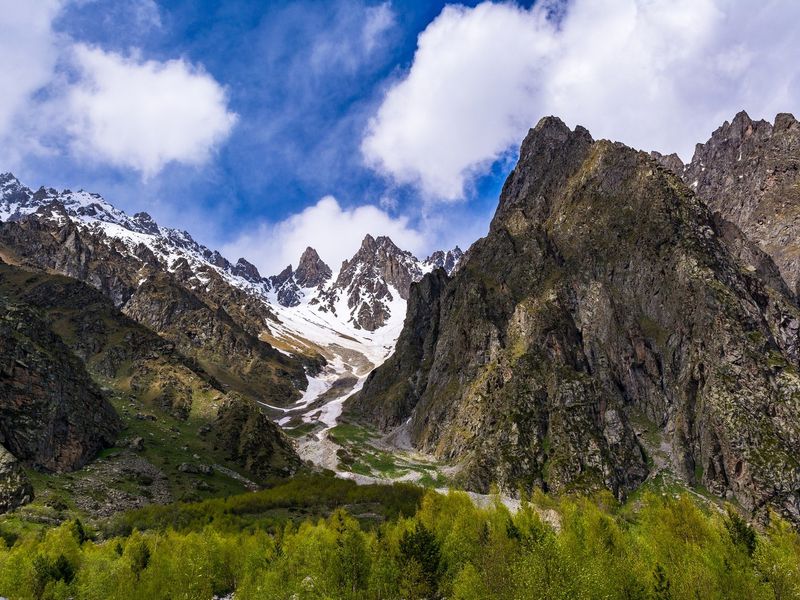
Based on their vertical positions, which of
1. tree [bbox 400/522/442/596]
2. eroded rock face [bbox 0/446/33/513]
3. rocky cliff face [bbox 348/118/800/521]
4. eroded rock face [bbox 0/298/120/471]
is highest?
rocky cliff face [bbox 348/118/800/521]

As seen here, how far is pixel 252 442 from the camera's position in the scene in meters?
177

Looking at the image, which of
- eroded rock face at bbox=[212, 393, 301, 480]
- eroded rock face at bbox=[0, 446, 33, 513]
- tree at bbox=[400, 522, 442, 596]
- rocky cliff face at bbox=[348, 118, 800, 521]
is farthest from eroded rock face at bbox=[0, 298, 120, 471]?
rocky cliff face at bbox=[348, 118, 800, 521]

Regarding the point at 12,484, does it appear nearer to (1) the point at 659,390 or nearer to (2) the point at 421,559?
(2) the point at 421,559

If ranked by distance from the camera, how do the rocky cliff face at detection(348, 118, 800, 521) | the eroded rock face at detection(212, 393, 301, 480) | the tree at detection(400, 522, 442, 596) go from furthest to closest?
1. the eroded rock face at detection(212, 393, 301, 480)
2. the rocky cliff face at detection(348, 118, 800, 521)
3. the tree at detection(400, 522, 442, 596)

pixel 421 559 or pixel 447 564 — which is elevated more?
pixel 421 559

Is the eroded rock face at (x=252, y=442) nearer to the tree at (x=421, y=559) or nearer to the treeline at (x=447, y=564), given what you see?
the treeline at (x=447, y=564)

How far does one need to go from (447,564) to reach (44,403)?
121 m

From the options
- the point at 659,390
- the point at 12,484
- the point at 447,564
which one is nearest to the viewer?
the point at 447,564

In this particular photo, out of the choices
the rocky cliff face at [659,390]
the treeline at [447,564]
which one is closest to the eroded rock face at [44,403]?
the treeline at [447,564]

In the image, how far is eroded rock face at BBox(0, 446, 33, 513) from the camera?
9972 centimetres

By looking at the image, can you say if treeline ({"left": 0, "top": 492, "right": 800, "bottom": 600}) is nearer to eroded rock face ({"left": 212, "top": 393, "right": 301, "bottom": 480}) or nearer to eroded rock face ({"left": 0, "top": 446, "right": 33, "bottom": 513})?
eroded rock face ({"left": 0, "top": 446, "right": 33, "bottom": 513})

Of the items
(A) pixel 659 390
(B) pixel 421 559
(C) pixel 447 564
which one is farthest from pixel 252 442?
(A) pixel 659 390

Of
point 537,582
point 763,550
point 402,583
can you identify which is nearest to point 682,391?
point 763,550

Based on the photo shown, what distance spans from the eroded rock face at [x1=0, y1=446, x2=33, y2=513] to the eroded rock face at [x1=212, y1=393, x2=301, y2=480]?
67491mm
